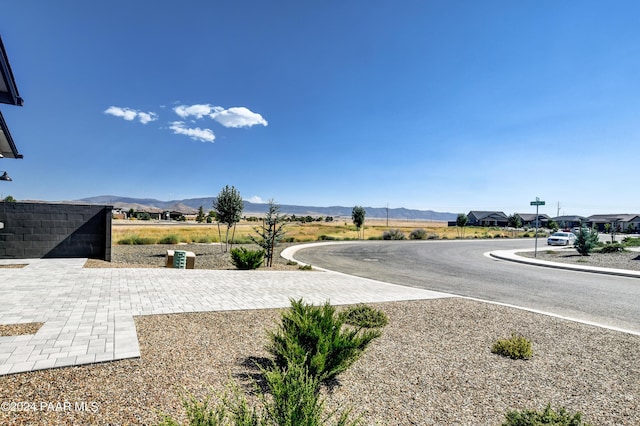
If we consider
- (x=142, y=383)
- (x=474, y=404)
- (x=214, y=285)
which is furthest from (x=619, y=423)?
(x=214, y=285)

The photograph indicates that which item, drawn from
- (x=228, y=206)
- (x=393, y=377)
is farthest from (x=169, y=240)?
(x=393, y=377)

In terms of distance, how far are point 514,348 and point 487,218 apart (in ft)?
371

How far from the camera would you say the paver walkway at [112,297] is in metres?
4.68

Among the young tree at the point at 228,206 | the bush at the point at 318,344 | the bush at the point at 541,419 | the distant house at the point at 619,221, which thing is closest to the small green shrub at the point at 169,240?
the young tree at the point at 228,206

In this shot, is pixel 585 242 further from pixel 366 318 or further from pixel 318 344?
pixel 318 344

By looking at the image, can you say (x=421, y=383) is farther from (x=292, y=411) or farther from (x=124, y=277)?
(x=124, y=277)

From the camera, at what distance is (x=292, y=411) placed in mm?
2445

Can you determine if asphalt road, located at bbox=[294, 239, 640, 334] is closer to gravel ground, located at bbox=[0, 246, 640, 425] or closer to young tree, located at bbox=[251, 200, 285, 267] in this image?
gravel ground, located at bbox=[0, 246, 640, 425]

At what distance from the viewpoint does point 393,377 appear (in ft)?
14.5

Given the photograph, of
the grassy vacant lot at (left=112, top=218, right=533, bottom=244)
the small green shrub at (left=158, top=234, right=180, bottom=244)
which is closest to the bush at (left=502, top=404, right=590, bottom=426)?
the grassy vacant lot at (left=112, top=218, right=533, bottom=244)

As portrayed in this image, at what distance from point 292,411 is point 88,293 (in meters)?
7.61

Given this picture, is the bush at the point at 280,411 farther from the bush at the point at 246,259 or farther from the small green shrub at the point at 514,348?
the bush at the point at 246,259

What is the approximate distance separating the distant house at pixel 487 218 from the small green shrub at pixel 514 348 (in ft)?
362

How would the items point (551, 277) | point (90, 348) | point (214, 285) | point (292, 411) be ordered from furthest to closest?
point (551, 277) → point (214, 285) → point (90, 348) → point (292, 411)
